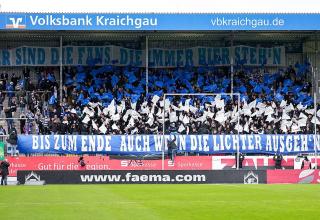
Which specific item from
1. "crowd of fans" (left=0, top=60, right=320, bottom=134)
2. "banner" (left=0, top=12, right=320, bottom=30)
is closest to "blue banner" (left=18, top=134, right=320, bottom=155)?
"crowd of fans" (left=0, top=60, right=320, bottom=134)

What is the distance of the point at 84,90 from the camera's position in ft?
161

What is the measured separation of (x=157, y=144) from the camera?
146ft

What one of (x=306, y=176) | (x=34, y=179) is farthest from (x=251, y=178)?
(x=34, y=179)

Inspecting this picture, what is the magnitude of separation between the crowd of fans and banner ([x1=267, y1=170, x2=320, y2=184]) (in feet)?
18.4

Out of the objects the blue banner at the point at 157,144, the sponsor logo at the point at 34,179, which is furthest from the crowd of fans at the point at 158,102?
the sponsor logo at the point at 34,179

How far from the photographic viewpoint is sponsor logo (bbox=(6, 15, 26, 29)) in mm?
45031

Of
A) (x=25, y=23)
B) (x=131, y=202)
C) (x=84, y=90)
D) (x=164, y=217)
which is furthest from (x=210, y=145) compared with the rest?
(x=164, y=217)

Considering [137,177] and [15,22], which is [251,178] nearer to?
[137,177]

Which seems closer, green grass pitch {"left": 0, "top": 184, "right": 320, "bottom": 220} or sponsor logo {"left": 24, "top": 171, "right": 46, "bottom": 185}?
green grass pitch {"left": 0, "top": 184, "right": 320, "bottom": 220}

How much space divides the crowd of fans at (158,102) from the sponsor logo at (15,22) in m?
4.65

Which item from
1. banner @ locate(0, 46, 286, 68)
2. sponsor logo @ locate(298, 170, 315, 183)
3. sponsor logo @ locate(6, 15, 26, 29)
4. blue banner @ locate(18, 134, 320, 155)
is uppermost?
sponsor logo @ locate(6, 15, 26, 29)

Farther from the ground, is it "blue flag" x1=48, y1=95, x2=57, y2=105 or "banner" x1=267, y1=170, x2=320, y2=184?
"blue flag" x1=48, y1=95, x2=57, y2=105

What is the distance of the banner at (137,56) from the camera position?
51.4 meters

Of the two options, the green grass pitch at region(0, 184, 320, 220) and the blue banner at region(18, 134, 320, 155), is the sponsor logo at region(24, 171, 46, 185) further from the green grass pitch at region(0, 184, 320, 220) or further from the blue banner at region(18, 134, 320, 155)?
the green grass pitch at region(0, 184, 320, 220)
